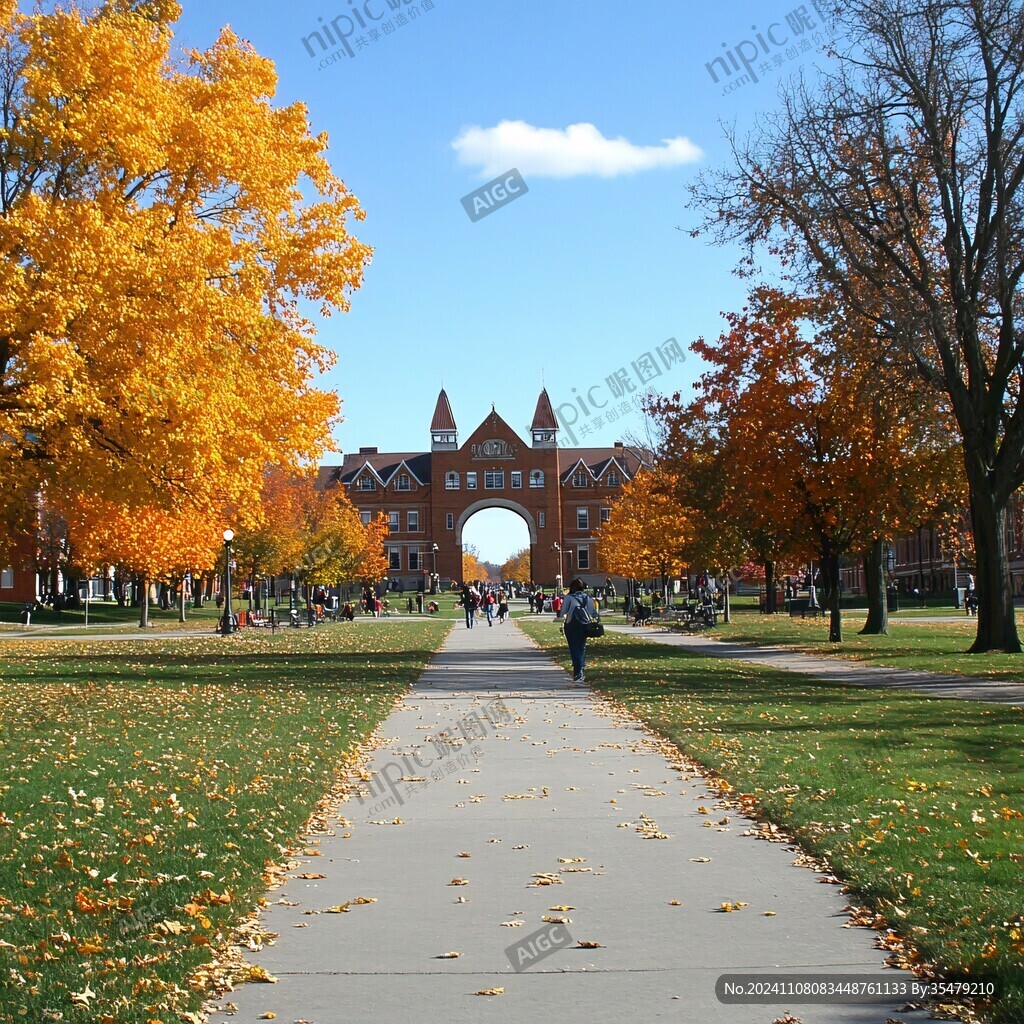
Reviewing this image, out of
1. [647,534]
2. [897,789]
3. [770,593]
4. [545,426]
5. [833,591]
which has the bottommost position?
[897,789]

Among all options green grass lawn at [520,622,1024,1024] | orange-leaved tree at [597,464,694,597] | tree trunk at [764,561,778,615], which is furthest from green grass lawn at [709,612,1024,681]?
tree trunk at [764,561,778,615]

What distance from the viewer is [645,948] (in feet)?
19.4

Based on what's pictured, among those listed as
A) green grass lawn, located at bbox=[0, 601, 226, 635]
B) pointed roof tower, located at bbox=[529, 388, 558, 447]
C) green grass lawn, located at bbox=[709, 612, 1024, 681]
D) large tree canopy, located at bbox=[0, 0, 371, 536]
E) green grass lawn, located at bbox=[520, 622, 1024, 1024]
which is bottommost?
green grass lawn, located at bbox=[709, 612, 1024, 681]

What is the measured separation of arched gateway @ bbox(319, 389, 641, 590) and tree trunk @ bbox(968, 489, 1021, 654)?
9332 cm

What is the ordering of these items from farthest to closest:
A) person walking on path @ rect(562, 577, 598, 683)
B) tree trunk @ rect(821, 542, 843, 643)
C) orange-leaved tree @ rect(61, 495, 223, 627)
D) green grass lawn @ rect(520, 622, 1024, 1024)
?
tree trunk @ rect(821, 542, 843, 643), orange-leaved tree @ rect(61, 495, 223, 627), person walking on path @ rect(562, 577, 598, 683), green grass lawn @ rect(520, 622, 1024, 1024)

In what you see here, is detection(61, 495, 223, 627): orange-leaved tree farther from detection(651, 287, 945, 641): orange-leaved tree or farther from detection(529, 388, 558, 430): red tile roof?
detection(529, 388, 558, 430): red tile roof

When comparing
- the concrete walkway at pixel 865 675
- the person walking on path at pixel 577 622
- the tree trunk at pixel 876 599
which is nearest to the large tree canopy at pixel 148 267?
the person walking on path at pixel 577 622

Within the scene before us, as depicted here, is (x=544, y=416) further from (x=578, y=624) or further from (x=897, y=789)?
(x=897, y=789)

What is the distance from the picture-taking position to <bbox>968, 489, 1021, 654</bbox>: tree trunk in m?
27.3

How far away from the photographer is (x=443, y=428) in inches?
4983

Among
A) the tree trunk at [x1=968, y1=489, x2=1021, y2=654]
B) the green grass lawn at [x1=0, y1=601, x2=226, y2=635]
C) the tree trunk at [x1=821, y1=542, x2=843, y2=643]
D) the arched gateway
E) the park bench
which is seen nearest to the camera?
the tree trunk at [x1=968, y1=489, x2=1021, y2=654]

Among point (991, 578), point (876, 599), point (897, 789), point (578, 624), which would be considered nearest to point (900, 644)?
point (876, 599)

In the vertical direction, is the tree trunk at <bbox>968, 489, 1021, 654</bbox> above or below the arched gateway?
below

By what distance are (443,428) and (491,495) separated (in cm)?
876
